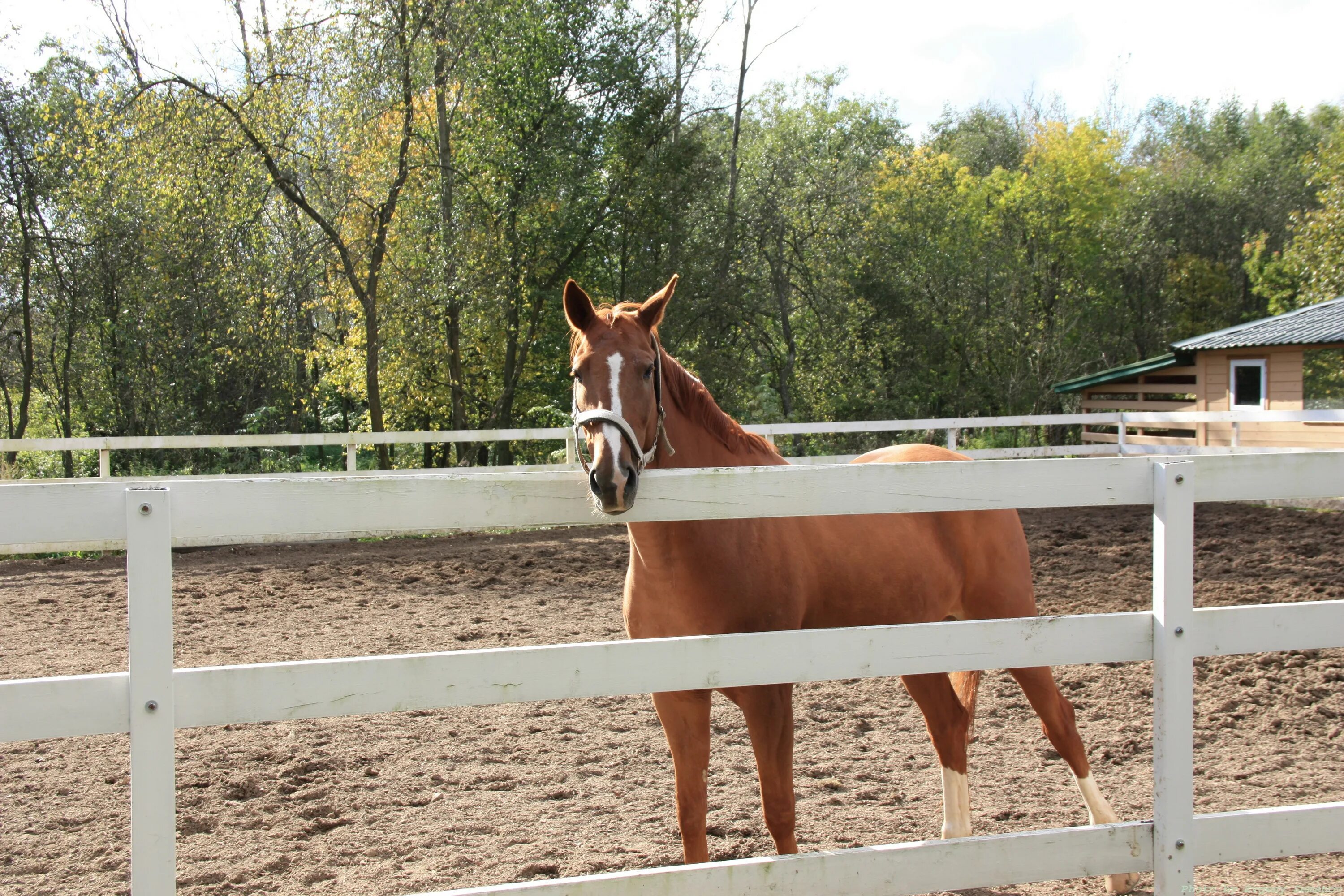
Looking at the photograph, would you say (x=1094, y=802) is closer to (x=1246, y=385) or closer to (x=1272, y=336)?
(x=1272, y=336)

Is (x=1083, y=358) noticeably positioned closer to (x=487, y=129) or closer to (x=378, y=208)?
(x=487, y=129)

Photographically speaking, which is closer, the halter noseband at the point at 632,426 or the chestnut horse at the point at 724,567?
the halter noseband at the point at 632,426

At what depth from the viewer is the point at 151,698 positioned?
5.63 ft

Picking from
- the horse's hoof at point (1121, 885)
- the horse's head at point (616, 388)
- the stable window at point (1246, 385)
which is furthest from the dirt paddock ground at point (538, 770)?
the stable window at point (1246, 385)

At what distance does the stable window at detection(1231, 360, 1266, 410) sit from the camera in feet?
61.5

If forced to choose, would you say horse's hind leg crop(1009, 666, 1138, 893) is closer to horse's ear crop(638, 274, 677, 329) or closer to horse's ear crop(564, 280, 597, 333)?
horse's ear crop(638, 274, 677, 329)

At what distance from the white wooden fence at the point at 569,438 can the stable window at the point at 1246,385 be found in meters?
5.49

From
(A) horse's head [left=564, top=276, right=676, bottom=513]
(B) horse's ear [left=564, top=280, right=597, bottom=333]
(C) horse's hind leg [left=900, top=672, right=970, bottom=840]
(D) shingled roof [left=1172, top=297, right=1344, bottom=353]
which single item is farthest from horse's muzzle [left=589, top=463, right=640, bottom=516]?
(D) shingled roof [left=1172, top=297, right=1344, bottom=353]

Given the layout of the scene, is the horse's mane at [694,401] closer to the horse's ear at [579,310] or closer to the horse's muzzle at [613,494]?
the horse's ear at [579,310]

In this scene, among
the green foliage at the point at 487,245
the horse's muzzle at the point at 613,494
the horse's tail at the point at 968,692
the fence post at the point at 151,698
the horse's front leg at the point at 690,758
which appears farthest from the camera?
the green foliage at the point at 487,245

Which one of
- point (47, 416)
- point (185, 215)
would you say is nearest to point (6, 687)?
point (185, 215)

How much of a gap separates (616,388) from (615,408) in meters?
0.08

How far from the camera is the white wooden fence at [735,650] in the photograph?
1.72 metres

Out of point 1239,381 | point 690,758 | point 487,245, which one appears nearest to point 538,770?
point 690,758
